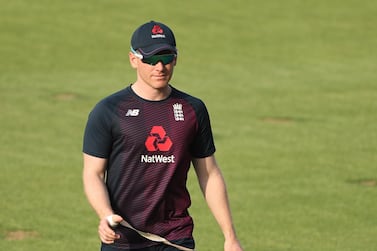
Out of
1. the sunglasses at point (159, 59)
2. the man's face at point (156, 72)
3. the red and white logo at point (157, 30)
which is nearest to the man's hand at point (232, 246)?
the man's face at point (156, 72)

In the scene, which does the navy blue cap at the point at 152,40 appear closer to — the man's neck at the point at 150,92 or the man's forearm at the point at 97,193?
the man's neck at the point at 150,92

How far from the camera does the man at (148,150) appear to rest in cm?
826

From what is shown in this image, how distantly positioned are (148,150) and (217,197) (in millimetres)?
690

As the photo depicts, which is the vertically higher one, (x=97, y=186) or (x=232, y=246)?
(x=97, y=186)

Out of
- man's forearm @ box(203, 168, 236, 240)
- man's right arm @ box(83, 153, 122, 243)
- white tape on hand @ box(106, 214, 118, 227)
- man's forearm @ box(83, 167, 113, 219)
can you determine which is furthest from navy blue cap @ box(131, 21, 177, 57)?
white tape on hand @ box(106, 214, 118, 227)

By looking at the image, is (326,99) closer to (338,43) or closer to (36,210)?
(338,43)

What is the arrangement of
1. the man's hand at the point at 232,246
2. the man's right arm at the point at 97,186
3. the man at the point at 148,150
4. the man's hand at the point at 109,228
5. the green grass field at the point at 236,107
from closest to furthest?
the man's hand at the point at 109,228 < the man's right arm at the point at 97,186 < the man at the point at 148,150 < the man's hand at the point at 232,246 < the green grass field at the point at 236,107

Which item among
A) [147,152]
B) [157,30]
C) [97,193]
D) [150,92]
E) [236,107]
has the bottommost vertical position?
[236,107]

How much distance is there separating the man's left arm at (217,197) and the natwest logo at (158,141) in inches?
16.3

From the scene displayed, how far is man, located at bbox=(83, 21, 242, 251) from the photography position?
27.1 feet

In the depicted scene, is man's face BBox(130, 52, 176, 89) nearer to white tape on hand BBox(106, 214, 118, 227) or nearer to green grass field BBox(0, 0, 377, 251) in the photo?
white tape on hand BBox(106, 214, 118, 227)

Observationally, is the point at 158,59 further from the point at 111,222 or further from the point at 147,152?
the point at 111,222

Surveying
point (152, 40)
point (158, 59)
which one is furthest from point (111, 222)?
point (152, 40)

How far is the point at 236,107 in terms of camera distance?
24.1 metres
